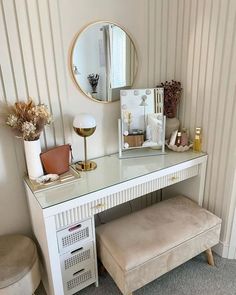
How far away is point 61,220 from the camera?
1.34m

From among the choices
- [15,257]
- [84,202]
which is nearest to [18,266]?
[15,257]

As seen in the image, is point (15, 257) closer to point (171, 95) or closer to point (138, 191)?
point (138, 191)

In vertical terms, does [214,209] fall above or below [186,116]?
below

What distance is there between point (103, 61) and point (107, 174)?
2.37ft

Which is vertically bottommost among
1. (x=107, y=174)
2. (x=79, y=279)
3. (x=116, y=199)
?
(x=79, y=279)

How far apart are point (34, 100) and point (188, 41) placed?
3.61 ft

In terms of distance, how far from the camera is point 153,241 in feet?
4.93

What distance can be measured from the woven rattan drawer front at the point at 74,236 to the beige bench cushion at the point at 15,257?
0.18 metres

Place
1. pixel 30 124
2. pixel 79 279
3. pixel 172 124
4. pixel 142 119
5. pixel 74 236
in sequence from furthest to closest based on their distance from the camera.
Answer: pixel 172 124 < pixel 142 119 < pixel 79 279 < pixel 74 236 < pixel 30 124

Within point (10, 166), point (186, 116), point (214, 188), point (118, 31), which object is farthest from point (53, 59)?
point (214, 188)

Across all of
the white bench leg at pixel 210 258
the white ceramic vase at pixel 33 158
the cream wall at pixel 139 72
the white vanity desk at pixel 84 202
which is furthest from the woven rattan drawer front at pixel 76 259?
the white bench leg at pixel 210 258

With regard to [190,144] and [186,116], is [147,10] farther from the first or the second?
[190,144]

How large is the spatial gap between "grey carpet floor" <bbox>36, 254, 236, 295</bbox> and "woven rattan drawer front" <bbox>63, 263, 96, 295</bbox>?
0.27 feet

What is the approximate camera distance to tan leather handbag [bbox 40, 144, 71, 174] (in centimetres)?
150
